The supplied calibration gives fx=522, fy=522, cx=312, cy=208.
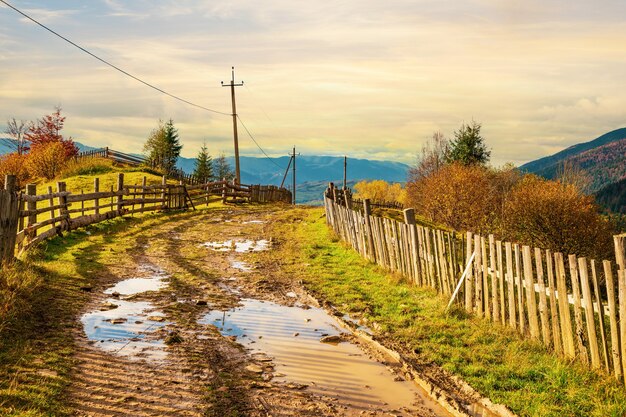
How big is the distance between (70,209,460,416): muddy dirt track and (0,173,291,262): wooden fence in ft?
7.97

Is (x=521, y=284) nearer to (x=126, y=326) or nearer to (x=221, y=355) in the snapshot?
(x=221, y=355)

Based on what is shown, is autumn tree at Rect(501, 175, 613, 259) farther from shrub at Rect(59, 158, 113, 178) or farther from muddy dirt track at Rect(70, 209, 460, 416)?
shrub at Rect(59, 158, 113, 178)

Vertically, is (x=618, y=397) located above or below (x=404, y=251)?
below

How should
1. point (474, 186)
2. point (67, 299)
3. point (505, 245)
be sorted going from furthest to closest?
point (474, 186), point (67, 299), point (505, 245)

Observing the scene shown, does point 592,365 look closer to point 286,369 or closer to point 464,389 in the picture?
point 464,389

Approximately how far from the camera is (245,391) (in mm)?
6199

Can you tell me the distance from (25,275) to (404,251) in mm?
8231

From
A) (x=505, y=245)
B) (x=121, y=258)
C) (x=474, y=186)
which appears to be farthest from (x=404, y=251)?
(x=474, y=186)

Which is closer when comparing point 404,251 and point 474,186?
point 404,251

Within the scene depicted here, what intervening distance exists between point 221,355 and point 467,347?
377 centimetres

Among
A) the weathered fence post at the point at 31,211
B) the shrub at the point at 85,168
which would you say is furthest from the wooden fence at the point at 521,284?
the shrub at the point at 85,168

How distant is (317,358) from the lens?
756 cm

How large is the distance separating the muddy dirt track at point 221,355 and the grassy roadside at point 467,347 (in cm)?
80

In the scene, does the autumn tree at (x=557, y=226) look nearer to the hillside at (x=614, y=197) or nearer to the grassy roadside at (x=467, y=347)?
the grassy roadside at (x=467, y=347)
